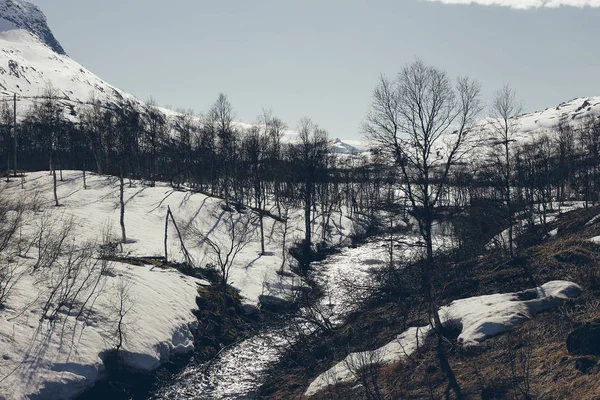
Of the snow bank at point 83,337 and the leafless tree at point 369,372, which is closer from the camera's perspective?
the leafless tree at point 369,372

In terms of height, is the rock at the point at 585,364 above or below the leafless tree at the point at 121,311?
above

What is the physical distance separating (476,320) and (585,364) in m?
5.68

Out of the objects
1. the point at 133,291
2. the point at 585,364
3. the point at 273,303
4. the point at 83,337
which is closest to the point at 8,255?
the point at 133,291

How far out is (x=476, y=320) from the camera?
1648 centimetres

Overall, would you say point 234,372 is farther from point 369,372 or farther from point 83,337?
point 369,372

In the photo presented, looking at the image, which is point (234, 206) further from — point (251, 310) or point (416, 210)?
point (416, 210)

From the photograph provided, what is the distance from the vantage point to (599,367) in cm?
1037

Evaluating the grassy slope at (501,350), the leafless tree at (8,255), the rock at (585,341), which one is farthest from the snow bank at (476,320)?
the leafless tree at (8,255)

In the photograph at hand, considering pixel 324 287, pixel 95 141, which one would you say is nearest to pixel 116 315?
pixel 324 287

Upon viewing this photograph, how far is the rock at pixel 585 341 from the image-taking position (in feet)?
37.0

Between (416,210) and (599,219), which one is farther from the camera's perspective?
(599,219)

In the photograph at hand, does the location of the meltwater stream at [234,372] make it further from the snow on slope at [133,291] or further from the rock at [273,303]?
the rock at [273,303]

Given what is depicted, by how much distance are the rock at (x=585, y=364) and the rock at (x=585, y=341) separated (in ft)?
1.03

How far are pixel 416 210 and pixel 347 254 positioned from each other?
35.9 meters
